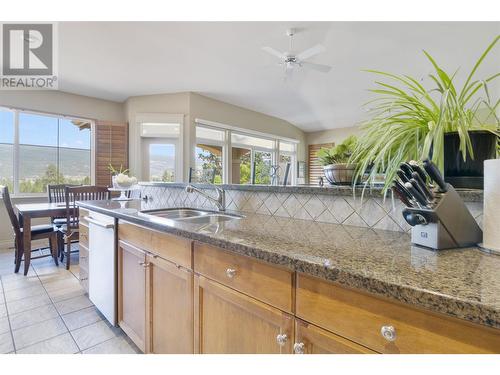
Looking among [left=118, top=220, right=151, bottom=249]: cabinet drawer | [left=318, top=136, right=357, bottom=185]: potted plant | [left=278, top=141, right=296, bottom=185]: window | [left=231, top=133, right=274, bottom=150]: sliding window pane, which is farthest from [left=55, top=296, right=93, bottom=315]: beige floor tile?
[left=278, top=141, right=296, bottom=185]: window

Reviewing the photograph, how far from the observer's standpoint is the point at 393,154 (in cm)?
100

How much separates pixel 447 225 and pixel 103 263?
1988 mm

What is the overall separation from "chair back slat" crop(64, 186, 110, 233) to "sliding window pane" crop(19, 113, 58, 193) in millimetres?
1664

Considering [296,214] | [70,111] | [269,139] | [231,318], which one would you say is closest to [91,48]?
[70,111]

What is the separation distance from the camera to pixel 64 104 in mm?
4562

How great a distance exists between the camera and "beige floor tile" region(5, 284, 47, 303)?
235 cm

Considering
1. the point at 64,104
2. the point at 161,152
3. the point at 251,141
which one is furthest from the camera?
the point at 251,141

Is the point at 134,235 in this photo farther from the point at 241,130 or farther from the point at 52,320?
the point at 241,130

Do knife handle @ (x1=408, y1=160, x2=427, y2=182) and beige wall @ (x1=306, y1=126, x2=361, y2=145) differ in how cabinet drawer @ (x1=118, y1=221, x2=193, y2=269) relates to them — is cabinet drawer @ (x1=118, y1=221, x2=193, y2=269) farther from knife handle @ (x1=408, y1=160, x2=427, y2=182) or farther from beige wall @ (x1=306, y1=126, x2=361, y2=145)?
beige wall @ (x1=306, y1=126, x2=361, y2=145)

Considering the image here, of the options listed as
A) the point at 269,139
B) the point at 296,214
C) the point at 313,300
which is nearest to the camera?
the point at 313,300

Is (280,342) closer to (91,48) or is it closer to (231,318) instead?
(231,318)

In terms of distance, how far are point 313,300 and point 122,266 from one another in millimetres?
1377

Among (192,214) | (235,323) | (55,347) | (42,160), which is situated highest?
(42,160)

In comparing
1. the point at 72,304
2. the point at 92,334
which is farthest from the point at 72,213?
the point at 92,334
